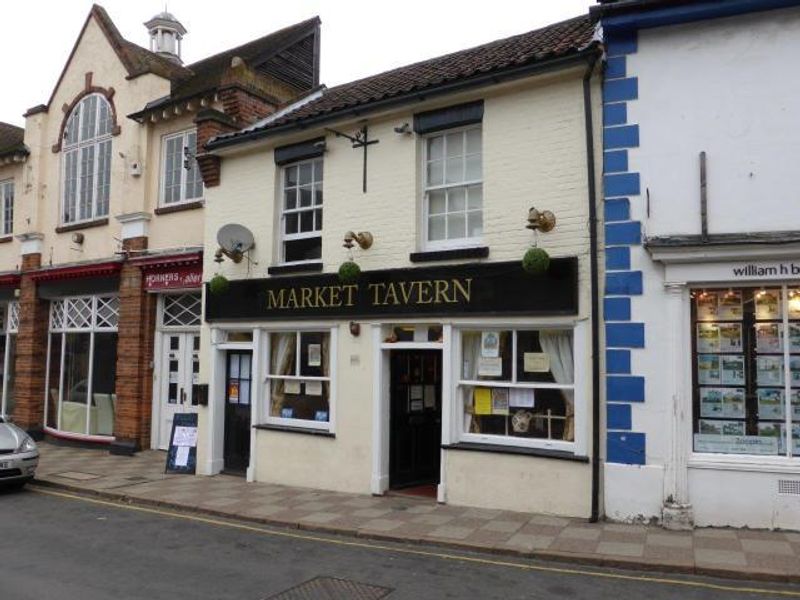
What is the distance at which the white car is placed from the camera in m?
10.8

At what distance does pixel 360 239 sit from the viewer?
10.5 metres

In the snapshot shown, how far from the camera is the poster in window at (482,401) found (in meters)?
9.63

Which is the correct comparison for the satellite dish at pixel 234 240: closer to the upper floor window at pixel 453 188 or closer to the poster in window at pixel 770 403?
the upper floor window at pixel 453 188

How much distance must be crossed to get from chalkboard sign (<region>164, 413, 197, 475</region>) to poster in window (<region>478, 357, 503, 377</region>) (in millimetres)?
5628

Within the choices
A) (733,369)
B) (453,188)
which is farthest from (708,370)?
(453,188)

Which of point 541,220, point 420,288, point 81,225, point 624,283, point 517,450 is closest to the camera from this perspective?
point 624,283

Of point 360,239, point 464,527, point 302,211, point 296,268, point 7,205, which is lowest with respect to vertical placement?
point 464,527

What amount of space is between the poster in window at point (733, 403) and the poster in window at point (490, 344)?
2.85m

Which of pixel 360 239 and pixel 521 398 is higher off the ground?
pixel 360 239

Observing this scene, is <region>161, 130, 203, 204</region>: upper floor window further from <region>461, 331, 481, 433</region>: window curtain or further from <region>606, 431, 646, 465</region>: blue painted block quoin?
<region>606, 431, 646, 465</region>: blue painted block quoin

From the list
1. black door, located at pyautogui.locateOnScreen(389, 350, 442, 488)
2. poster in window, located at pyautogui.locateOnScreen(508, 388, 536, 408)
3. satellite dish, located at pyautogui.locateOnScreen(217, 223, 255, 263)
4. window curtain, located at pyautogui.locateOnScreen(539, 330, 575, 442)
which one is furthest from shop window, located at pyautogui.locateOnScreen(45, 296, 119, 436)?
window curtain, located at pyautogui.locateOnScreen(539, 330, 575, 442)

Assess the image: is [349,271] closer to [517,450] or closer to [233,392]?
[517,450]

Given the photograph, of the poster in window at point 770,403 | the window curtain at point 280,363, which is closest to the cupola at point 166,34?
the window curtain at point 280,363

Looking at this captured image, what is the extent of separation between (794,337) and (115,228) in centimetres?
1311
